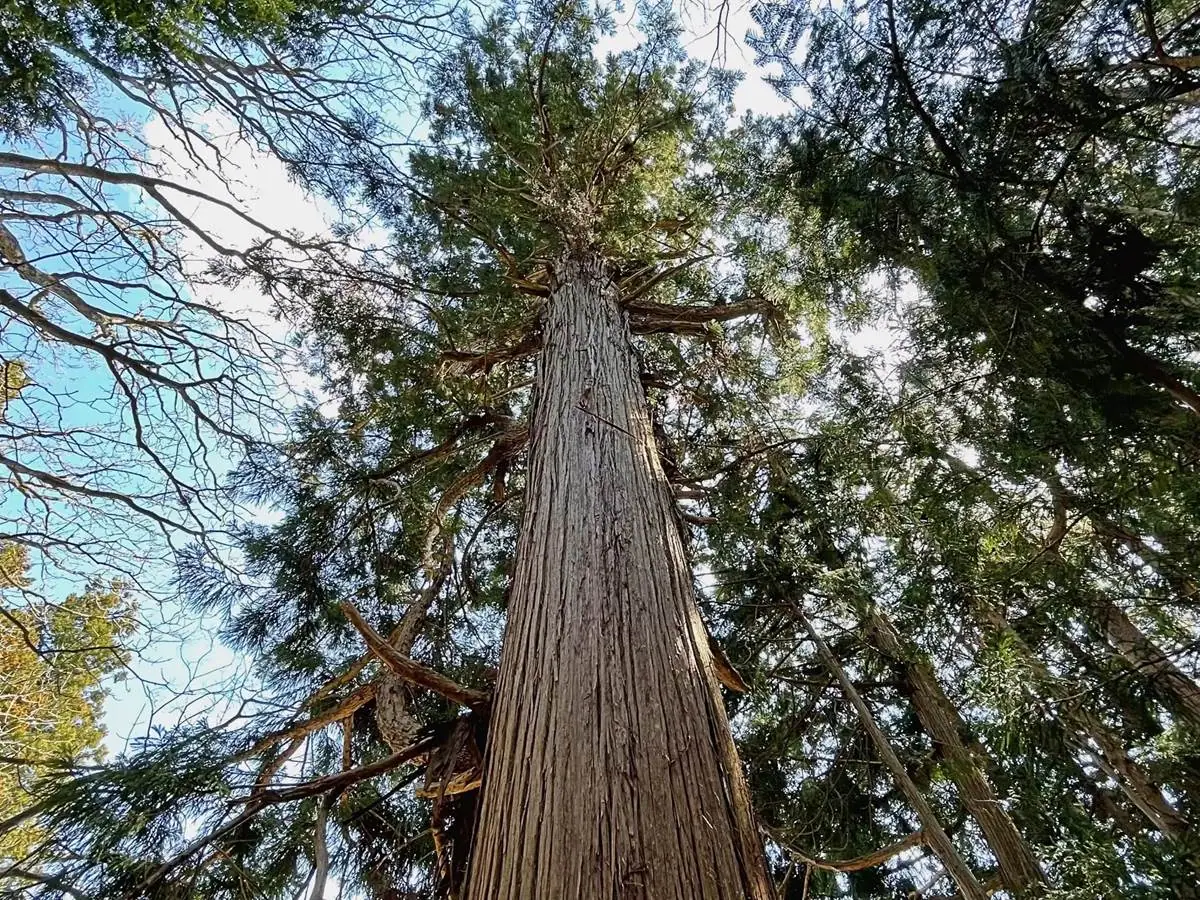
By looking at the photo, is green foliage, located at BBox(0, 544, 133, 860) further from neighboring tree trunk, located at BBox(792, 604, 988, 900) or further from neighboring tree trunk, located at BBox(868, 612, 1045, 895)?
neighboring tree trunk, located at BBox(868, 612, 1045, 895)

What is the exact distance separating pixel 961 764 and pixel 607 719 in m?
3.01

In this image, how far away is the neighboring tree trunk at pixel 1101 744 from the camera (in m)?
2.46

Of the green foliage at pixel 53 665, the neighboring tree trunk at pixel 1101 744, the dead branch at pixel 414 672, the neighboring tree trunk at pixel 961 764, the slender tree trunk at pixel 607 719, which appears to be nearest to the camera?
the slender tree trunk at pixel 607 719

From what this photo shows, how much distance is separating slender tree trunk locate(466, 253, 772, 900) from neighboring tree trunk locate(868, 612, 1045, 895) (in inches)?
82.1

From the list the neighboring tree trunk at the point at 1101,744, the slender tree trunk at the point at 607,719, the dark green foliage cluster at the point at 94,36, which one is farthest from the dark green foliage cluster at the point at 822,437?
the dark green foliage cluster at the point at 94,36

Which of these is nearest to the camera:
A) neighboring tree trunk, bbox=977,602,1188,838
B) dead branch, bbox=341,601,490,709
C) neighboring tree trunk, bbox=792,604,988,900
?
dead branch, bbox=341,601,490,709

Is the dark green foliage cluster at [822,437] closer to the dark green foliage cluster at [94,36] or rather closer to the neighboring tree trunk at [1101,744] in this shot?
the neighboring tree trunk at [1101,744]

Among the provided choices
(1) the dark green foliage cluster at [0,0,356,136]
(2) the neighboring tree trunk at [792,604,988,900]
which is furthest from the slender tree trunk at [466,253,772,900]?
(1) the dark green foliage cluster at [0,0,356,136]

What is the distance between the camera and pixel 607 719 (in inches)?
49.1

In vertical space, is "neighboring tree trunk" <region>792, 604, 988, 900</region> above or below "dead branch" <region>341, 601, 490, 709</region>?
below

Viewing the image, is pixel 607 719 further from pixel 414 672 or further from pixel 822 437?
pixel 822 437

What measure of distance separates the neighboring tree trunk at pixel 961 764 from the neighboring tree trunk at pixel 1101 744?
0.50 meters

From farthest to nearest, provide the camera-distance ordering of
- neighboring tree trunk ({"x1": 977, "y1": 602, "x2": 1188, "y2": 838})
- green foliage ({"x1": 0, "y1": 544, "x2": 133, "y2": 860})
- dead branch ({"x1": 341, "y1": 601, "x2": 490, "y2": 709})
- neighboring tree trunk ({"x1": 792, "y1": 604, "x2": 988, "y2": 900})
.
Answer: green foliage ({"x1": 0, "y1": 544, "x2": 133, "y2": 860}) < neighboring tree trunk ({"x1": 977, "y1": 602, "x2": 1188, "y2": 838}) < neighboring tree trunk ({"x1": 792, "y1": 604, "x2": 988, "y2": 900}) < dead branch ({"x1": 341, "y1": 601, "x2": 490, "y2": 709})

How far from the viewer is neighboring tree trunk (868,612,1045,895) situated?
2959 millimetres
